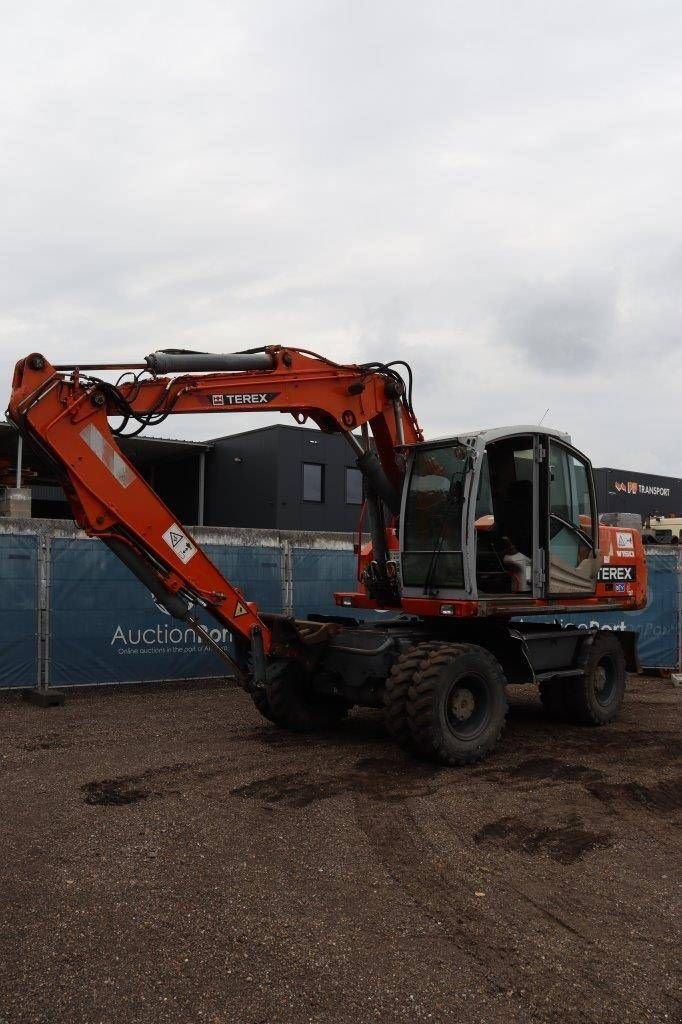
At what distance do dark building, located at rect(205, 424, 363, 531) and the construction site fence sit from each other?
1605 centimetres

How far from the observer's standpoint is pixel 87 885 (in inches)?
196

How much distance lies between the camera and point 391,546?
9.44 meters

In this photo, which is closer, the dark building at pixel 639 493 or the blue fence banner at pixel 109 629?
the blue fence banner at pixel 109 629

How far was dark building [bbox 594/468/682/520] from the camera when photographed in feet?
128

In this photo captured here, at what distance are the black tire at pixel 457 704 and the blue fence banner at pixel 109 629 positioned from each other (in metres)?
4.71

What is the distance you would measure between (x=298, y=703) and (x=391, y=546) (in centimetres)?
195

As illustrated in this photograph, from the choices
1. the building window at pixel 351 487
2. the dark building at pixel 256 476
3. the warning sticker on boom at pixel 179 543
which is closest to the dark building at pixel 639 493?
the dark building at pixel 256 476

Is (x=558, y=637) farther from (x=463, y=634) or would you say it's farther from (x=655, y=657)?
(x=655, y=657)

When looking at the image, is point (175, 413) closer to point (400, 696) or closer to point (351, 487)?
point (400, 696)

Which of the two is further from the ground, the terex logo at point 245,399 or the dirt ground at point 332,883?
the terex logo at point 245,399

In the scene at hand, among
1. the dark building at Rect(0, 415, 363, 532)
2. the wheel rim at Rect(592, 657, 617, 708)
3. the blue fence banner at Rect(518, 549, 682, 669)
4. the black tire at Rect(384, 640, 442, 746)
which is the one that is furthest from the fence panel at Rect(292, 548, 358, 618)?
the dark building at Rect(0, 415, 363, 532)

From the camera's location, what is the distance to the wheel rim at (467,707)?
7.96 metres

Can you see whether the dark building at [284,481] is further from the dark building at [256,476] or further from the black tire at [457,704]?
the black tire at [457,704]

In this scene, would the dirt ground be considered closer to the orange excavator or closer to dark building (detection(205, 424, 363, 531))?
the orange excavator
